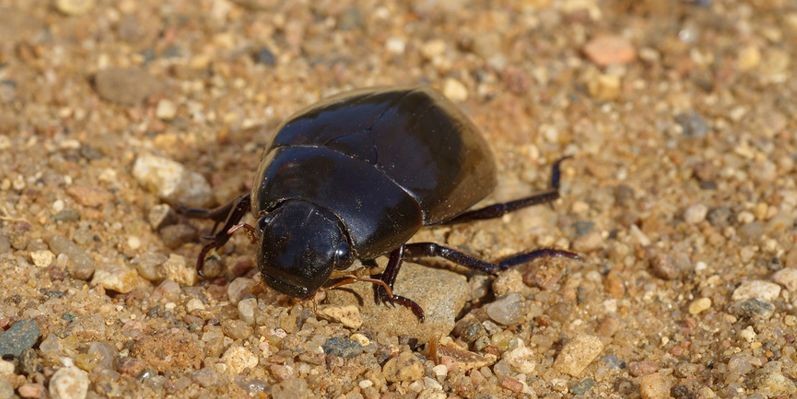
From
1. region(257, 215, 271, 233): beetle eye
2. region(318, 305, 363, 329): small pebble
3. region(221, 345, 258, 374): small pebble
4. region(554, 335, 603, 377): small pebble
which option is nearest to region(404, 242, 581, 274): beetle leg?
region(318, 305, 363, 329): small pebble

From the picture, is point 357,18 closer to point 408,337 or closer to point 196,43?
point 196,43

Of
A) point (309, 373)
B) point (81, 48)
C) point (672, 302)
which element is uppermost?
point (81, 48)

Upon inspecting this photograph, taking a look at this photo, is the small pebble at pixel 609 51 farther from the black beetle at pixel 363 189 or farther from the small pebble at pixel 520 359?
the small pebble at pixel 520 359

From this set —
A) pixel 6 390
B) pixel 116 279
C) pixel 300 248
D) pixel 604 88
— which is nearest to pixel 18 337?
pixel 6 390

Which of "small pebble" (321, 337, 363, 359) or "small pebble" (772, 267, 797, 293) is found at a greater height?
"small pebble" (321, 337, 363, 359)

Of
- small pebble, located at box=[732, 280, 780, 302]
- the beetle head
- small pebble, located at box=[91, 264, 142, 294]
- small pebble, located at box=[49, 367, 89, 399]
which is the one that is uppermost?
the beetle head

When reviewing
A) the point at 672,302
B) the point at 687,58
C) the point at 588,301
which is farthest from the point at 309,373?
the point at 687,58

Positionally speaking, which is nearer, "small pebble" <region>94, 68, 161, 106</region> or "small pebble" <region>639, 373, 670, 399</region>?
"small pebble" <region>639, 373, 670, 399</region>

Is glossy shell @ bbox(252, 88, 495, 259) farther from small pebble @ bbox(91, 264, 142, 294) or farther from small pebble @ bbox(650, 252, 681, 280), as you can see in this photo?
small pebble @ bbox(650, 252, 681, 280)
